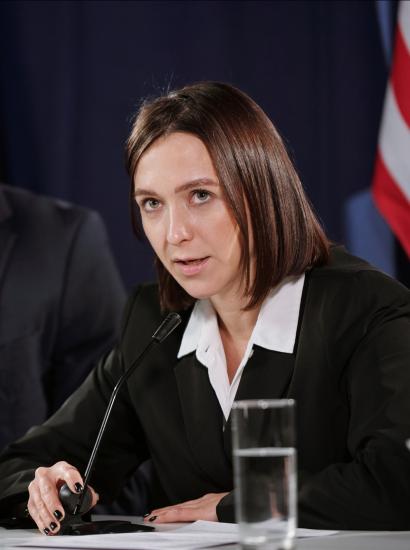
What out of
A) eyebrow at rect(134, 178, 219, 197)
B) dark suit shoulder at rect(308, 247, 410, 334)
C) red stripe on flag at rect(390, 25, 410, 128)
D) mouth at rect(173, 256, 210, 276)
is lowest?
dark suit shoulder at rect(308, 247, 410, 334)

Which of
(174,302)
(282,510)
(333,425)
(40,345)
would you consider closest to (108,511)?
(40,345)

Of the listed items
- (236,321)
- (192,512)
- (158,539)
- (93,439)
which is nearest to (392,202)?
(236,321)

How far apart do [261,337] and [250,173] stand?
325 mm

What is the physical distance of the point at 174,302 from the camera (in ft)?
7.44

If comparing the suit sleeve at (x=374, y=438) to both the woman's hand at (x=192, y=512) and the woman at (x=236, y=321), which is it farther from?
the woman's hand at (x=192, y=512)

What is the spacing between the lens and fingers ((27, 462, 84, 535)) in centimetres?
185

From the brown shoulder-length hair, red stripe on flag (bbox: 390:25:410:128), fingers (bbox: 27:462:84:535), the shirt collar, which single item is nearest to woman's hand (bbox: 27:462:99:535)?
fingers (bbox: 27:462:84:535)

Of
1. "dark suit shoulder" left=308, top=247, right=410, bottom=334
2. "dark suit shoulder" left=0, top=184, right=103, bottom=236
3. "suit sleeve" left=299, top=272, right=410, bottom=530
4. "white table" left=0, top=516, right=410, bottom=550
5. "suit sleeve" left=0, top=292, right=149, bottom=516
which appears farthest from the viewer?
"dark suit shoulder" left=0, top=184, right=103, bottom=236

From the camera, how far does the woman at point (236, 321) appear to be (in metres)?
1.90

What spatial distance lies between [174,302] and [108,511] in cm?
90

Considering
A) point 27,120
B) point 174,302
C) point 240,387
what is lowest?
point 240,387

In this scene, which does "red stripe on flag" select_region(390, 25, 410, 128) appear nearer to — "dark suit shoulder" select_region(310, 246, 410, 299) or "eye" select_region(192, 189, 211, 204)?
"dark suit shoulder" select_region(310, 246, 410, 299)

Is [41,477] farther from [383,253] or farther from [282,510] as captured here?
[383,253]

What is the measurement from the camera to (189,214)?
1.98m
